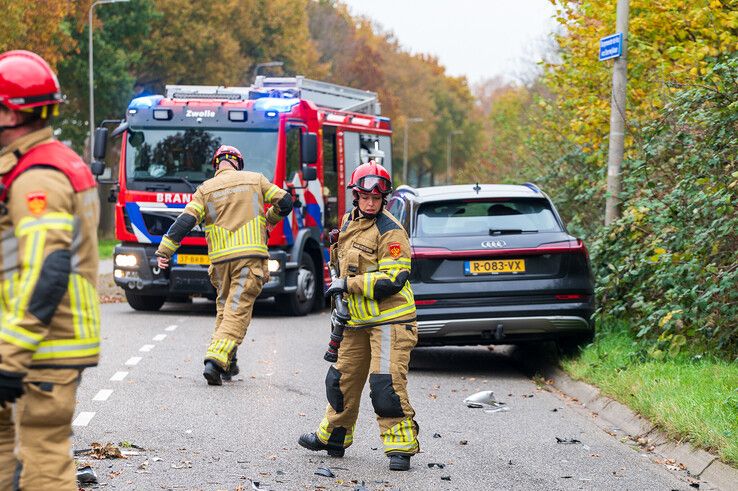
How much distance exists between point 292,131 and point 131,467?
1030 centimetres

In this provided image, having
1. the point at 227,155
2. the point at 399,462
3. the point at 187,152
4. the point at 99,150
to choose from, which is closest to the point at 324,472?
the point at 399,462

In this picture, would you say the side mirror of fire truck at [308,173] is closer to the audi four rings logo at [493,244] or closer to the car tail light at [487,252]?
the car tail light at [487,252]

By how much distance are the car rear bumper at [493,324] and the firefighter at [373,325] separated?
11.1 ft

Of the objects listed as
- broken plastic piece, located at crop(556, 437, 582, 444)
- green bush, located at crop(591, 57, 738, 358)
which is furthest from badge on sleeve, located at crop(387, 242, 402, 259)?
green bush, located at crop(591, 57, 738, 358)

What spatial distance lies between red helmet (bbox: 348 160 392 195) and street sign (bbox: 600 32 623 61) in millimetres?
6436

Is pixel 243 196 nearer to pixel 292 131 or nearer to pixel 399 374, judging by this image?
pixel 399 374

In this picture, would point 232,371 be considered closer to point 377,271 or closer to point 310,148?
point 377,271

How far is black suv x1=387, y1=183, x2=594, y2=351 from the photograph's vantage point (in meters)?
11.0

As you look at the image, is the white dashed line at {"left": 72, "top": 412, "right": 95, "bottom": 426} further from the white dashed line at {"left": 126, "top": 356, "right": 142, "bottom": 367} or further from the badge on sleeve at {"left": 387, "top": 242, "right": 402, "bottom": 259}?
the white dashed line at {"left": 126, "top": 356, "right": 142, "bottom": 367}

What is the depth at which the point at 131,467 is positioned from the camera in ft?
23.5

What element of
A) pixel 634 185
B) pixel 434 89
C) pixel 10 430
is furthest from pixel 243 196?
pixel 434 89

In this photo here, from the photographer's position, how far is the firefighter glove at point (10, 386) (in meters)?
4.09

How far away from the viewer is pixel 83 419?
8.72 metres

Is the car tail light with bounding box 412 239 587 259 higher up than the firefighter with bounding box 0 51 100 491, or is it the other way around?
the firefighter with bounding box 0 51 100 491
